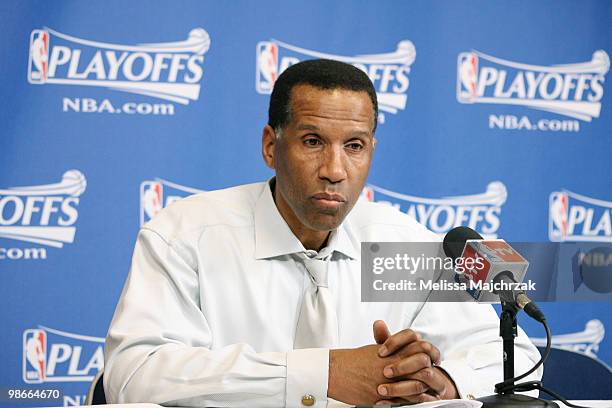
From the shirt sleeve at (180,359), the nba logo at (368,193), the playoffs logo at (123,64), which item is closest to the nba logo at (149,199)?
the playoffs logo at (123,64)

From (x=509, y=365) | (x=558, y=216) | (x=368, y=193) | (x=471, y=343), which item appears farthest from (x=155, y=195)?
(x=509, y=365)

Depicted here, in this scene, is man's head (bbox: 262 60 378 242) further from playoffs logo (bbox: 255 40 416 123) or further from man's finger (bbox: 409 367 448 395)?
playoffs logo (bbox: 255 40 416 123)

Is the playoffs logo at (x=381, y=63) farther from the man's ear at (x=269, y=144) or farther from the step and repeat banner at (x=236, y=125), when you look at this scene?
the man's ear at (x=269, y=144)

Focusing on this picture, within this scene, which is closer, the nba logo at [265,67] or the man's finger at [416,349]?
the man's finger at [416,349]

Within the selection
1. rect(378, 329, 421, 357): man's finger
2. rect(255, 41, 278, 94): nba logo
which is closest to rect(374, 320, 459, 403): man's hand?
rect(378, 329, 421, 357): man's finger

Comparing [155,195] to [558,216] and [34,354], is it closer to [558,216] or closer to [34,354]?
[34,354]

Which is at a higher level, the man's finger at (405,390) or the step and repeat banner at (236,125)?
the step and repeat banner at (236,125)

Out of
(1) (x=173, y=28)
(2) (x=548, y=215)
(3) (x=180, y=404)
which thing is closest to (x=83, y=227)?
(1) (x=173, y=28)

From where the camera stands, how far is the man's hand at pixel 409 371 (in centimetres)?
175

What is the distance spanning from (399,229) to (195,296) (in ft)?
2.14

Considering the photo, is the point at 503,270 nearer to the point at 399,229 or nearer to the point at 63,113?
the point at 399,229

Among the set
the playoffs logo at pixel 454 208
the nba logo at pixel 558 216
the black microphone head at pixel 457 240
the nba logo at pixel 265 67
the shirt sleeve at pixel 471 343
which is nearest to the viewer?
the black microphone head at pixel 457 240

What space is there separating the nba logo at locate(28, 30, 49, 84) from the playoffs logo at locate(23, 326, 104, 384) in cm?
99

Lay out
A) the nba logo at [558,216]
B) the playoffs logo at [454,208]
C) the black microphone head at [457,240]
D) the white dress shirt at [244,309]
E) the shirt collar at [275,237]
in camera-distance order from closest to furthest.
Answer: the black microphone head at [457,240] → the white dress shirt at [244,309] → the shirt collar at [275,237] → the playoffs logo at [454,208] → the nba logo at [558,216]
